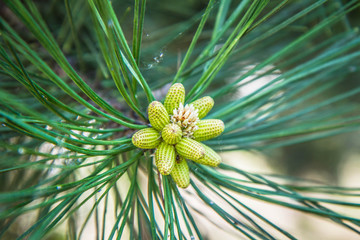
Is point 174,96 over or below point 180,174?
over

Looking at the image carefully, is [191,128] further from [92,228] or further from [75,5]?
[92,228]

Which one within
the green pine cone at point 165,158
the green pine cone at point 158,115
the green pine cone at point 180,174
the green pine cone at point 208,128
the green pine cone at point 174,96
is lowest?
the green pine cone at point 180,174

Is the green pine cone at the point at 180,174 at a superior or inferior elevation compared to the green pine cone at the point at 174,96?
inferior

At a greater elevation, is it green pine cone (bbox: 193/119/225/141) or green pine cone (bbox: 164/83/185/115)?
green pine cone (bbox: 164/83/185/115)
